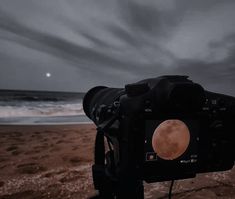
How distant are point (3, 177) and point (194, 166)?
9.89 feet

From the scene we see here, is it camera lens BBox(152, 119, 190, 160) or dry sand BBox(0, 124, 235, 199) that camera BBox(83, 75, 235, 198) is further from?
dry sand BBox(0, 124, 235, 199)

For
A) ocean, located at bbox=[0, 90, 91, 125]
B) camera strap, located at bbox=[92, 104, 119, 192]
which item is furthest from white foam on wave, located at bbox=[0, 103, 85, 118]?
camera strap, located at bbox=[92, 104, 119, 192]

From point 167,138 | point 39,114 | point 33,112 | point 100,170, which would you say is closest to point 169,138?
point 167,138

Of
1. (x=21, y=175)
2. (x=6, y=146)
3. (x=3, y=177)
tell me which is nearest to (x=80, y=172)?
(x=21, y=175)

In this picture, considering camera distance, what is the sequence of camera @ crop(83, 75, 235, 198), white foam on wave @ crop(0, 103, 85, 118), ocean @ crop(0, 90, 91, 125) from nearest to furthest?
camera @ crop(83, 75, 235, 198)
ocean @ crop(0, 90, 91, 125)
white foam on wave @ crop(0, 103, 85, 118)

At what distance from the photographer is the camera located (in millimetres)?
935

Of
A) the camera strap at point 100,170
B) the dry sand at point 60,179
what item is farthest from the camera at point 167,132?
the dry sand at point 60,179

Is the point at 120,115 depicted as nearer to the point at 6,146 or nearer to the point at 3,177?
the point at 3,177

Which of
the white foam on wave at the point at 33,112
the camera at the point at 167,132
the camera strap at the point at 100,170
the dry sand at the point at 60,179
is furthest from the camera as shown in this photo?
the white foam on wave at the point at 33,112

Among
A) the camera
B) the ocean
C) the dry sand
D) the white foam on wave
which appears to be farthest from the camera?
the white foam on wave

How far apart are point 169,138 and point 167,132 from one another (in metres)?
0.03

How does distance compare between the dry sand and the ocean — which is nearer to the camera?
the dry sand

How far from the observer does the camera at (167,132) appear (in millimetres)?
935

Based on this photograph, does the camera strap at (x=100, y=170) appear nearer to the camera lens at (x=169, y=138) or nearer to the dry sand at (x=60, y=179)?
the camera lens at (x=169, y=138)
